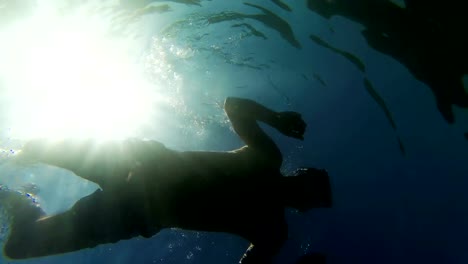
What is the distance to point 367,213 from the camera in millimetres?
16750

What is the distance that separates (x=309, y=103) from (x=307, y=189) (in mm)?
8335

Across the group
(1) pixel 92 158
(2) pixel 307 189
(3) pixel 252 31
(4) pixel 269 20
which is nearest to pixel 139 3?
(3) pixel 252 31

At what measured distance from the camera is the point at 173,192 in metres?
Answer: 4.69

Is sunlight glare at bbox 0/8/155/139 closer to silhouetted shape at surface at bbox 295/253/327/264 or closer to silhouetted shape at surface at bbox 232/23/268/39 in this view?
silhouetted shape at surface at bbox 232/23/268/39

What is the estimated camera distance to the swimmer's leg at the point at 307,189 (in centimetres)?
512

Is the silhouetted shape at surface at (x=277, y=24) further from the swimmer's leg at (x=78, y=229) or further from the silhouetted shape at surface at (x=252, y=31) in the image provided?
the swimmer's leg at (x=78, y=229)

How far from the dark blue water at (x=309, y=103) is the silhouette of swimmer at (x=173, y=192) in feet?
19.0

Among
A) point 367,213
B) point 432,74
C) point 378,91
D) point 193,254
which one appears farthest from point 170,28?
point 193,254

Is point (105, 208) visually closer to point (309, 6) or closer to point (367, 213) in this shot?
point (309, 6)

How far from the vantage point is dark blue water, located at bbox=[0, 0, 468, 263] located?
33.5ft

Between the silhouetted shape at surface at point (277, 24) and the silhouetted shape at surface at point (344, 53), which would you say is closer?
the silhouetted shape at surface at point (277, 24)

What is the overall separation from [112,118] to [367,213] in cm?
1261

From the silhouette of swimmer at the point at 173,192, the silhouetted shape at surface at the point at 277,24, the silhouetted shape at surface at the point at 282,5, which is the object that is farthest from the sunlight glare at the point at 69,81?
the silhouette of swimmer at the point at 173,192

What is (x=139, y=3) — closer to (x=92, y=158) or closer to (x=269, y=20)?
(x=269, y=20)
